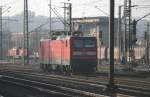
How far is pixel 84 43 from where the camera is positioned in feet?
123

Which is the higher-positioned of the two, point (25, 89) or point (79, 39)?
point (79, 39)

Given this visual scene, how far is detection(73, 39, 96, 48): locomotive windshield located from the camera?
37.4 m

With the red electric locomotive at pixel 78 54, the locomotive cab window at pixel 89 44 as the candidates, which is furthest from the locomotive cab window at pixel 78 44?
the locomotive cab window at pixel 89 44

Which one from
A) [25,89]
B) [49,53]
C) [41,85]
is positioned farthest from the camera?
[49,53]

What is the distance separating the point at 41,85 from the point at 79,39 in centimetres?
1236

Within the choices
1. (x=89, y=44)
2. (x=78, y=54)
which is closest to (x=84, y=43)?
(x=89, y=44)

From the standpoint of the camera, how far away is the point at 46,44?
4403 centimetres

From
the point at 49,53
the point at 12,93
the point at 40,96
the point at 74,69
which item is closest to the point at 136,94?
the point at 40,96

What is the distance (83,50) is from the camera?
37469 millimetres

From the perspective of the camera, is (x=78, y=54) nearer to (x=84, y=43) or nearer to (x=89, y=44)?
(x=84, y=43)

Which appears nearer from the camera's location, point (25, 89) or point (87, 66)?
point (25, 89)

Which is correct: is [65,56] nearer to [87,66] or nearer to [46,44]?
[87,66]

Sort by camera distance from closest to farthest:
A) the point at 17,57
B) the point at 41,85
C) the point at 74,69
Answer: the point at 41,85
the point at 74,69
the point at 17,57

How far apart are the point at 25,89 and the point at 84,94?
17.3 ft
